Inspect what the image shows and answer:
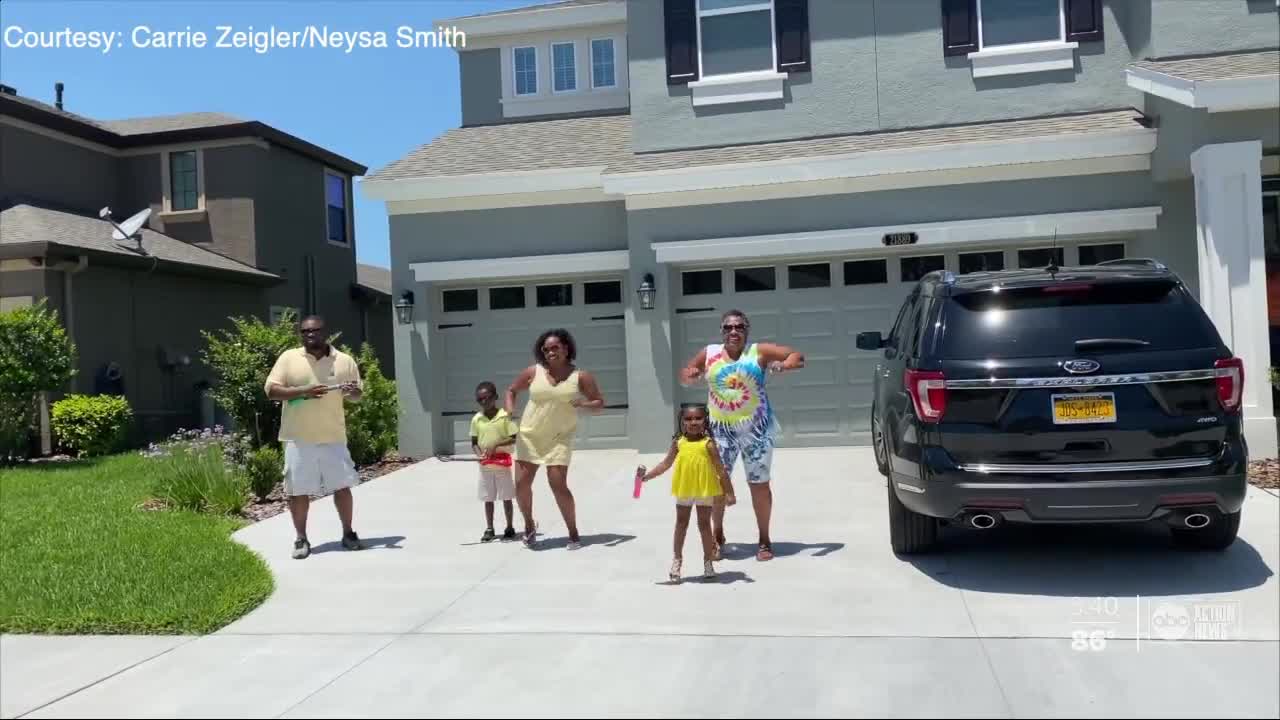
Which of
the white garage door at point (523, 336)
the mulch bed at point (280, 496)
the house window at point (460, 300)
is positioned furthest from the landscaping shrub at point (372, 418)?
the house window at point (460, 300)

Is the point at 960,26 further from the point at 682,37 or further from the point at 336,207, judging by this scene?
the point at 336,207

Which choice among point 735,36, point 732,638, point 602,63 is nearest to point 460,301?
point 735,36

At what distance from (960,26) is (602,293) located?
5246mm

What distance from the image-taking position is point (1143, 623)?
5.30 m

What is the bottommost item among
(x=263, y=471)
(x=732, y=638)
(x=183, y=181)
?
(x=732, y=638)

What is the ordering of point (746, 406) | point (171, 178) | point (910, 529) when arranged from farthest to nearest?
point (171, 178) → point (746, 406) → point (910, 529)

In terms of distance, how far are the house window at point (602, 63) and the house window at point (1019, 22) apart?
5813mm

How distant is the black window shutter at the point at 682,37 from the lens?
1256 centimetres

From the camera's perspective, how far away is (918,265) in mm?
12109

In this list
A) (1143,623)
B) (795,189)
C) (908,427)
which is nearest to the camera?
(1143,623)

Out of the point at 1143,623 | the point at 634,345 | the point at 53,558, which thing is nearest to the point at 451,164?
the point at 634,345

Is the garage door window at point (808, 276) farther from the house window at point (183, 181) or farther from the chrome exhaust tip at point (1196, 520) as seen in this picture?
the house window at point (183, 181)

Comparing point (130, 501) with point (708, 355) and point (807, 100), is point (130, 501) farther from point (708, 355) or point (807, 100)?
point (807, 100)

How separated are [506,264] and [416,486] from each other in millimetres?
3297
